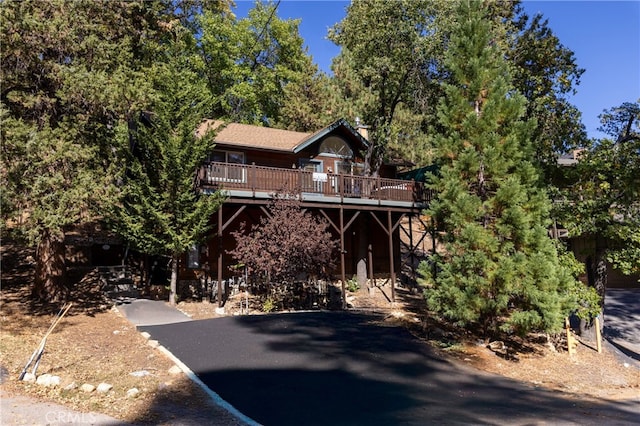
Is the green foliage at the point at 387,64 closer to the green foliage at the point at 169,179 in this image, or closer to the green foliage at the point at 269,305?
the green foliage at the point at 269,305

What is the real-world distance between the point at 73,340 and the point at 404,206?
13.4m

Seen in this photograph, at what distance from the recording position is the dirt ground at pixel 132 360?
6.18 meters

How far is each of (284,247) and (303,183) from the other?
12.0 ft

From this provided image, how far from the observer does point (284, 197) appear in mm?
14953

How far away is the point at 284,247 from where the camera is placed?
13.6 meters

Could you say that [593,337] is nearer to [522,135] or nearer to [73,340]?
[522,135]

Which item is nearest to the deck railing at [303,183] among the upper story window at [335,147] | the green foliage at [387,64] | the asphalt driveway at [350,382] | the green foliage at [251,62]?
the upper story window at [335,147]

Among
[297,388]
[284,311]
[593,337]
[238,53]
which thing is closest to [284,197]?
[284,311]

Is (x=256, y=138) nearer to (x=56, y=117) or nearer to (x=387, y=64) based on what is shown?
(x=387, y=64)

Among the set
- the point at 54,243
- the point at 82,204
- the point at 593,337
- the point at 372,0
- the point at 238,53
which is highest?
the point at 238,53

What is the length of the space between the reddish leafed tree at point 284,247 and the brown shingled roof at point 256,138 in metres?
5.39

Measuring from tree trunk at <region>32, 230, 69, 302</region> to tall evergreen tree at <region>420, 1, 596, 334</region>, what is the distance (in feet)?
35.0

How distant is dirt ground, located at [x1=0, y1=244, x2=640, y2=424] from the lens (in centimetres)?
618

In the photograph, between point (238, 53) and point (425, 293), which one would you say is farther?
point (238, 53)
